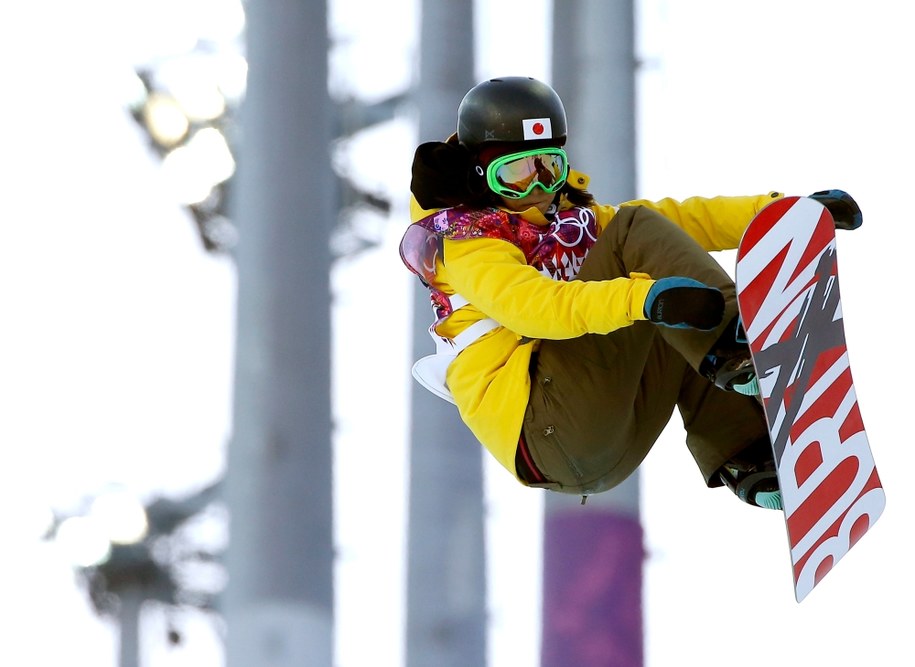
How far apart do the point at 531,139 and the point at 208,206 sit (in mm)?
5218

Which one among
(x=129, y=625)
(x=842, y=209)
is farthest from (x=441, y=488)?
(x=842, y=209)

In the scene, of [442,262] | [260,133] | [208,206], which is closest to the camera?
[442,262]

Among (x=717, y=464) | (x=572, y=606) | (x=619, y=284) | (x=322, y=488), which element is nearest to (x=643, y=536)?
(x=572, y=606)

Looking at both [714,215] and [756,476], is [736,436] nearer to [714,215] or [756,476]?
[756,476]

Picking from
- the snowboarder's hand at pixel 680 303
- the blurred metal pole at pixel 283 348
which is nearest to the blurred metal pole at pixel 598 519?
the blurred metal pole at pixel 283 348

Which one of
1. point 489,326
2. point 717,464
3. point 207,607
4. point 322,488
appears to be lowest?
point 207,607

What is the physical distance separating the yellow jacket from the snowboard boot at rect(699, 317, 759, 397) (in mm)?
205

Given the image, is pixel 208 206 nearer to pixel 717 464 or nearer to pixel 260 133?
pixel 260 133

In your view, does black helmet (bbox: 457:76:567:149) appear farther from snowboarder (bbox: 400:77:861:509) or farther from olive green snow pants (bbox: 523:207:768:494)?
olive green snow pants (bbox: 523:207:768:494)

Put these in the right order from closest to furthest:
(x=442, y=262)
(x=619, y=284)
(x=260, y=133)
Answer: (x=619, y=284) < (x=442, y=262) < (x=260, y=133)

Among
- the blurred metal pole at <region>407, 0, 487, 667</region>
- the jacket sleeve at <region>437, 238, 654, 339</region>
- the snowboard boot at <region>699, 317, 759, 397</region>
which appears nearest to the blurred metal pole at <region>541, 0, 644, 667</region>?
the blurred metal pole at <region>407, 0, 487, 667</region>

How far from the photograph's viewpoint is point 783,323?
3.31 m

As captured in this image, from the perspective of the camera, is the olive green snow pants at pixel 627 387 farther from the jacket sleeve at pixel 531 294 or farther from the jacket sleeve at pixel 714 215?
the jacket sleeve at pixel 714 215

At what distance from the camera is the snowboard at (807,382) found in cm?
326
